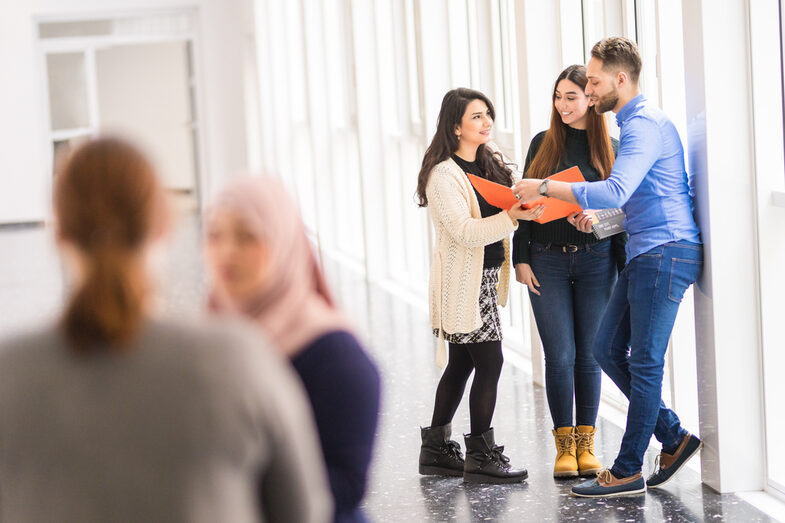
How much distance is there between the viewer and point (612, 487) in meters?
3.67

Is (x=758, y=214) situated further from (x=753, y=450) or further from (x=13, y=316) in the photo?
(x=13, y=316)

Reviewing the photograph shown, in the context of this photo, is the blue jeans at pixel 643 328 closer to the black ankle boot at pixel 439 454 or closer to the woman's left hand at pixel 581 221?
the woman's left hand at pixel 581 221

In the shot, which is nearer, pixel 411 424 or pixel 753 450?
pixel 753 450

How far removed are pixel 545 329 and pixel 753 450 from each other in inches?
33.7

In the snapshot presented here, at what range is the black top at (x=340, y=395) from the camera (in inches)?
65.7

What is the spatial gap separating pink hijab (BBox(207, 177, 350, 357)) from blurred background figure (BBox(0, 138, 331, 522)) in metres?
0.27

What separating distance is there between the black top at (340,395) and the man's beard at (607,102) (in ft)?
6.62

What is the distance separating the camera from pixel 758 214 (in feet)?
11.5

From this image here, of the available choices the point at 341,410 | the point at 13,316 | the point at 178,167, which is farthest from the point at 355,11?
the point at 178,167

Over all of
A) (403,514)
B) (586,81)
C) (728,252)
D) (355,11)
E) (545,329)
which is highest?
(355,11)

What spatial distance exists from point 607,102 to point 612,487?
1367 millimetres

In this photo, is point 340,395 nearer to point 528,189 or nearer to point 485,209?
point 528,189

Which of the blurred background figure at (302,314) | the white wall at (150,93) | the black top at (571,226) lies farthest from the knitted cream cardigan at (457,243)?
the white wall at (150,93)

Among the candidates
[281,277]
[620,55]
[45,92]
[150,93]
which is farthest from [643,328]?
[150,93]
